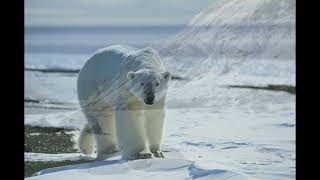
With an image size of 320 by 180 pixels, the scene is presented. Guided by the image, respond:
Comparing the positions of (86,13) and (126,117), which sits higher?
(86,13)

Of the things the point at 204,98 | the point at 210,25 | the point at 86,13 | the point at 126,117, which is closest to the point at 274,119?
the point at 204,98

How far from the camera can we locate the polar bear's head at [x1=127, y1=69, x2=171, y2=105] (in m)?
1.68

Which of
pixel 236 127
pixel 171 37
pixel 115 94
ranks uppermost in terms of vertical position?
pixel 171 37

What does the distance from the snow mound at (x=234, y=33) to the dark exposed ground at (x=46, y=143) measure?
0.43 m

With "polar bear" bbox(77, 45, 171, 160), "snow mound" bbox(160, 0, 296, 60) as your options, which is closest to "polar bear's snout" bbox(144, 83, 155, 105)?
"polar bear" bbox(77, 45, 171, 160)

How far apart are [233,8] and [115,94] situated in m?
0.46

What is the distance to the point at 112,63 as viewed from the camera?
1711 mm

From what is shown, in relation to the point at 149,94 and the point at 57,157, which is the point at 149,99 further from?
the point at 57,157

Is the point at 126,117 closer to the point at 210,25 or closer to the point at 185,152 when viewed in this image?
the point at 185,152

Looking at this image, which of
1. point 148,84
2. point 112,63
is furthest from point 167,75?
point 112,63

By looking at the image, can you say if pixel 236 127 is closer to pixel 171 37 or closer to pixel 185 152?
pixel 185 152

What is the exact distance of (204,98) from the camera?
1.71m

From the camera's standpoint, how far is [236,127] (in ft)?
5.56
